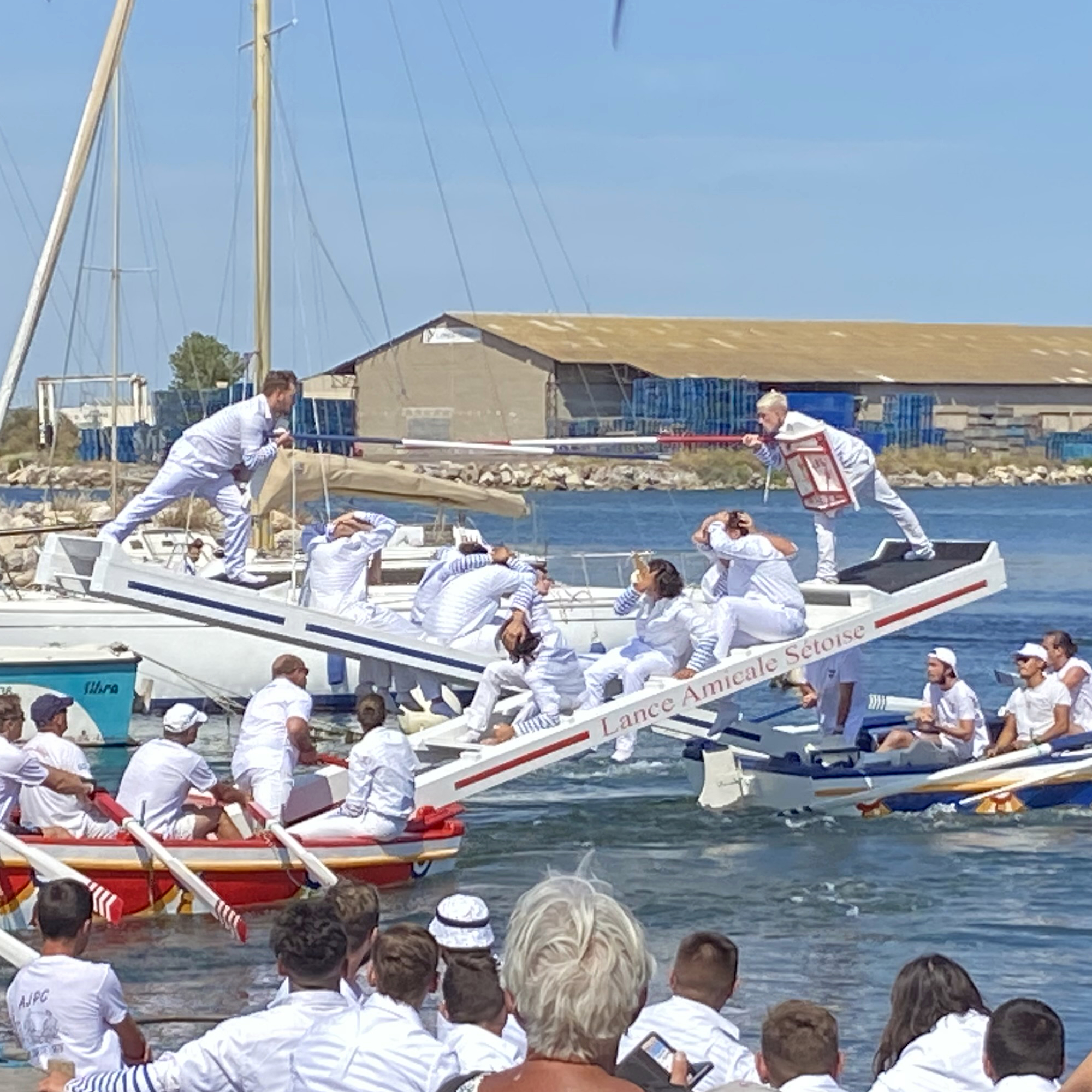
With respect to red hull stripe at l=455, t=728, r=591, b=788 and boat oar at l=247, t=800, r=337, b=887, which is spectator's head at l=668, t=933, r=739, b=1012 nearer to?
boat oar at l=247, t=800, r=337, b=887

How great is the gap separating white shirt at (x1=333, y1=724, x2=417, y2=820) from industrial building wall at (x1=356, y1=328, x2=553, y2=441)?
7096cm

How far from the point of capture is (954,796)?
58.5 ft

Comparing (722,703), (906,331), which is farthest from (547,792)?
(906,331)

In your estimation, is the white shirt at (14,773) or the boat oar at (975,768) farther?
the boat oar at (975,768)

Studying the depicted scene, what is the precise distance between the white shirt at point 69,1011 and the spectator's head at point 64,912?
10cm

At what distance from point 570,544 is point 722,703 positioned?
3910 centimetres

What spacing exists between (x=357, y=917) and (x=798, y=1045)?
1810 mm

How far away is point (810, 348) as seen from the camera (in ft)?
325

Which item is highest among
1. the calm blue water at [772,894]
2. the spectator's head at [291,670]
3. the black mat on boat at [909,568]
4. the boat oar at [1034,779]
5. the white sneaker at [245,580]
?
the black mat on boat at [909,568]

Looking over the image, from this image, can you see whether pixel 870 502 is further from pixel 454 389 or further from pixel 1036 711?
pixel 454 389

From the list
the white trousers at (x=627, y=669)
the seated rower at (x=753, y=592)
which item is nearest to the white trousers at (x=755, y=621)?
the seated rower at (x=753, y=592)

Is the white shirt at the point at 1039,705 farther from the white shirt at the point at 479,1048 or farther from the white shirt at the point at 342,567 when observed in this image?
the white shirt at the point at 479,1048

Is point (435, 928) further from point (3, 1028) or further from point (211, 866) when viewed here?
point (211, 866)

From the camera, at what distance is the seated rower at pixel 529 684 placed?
55.3 ft
